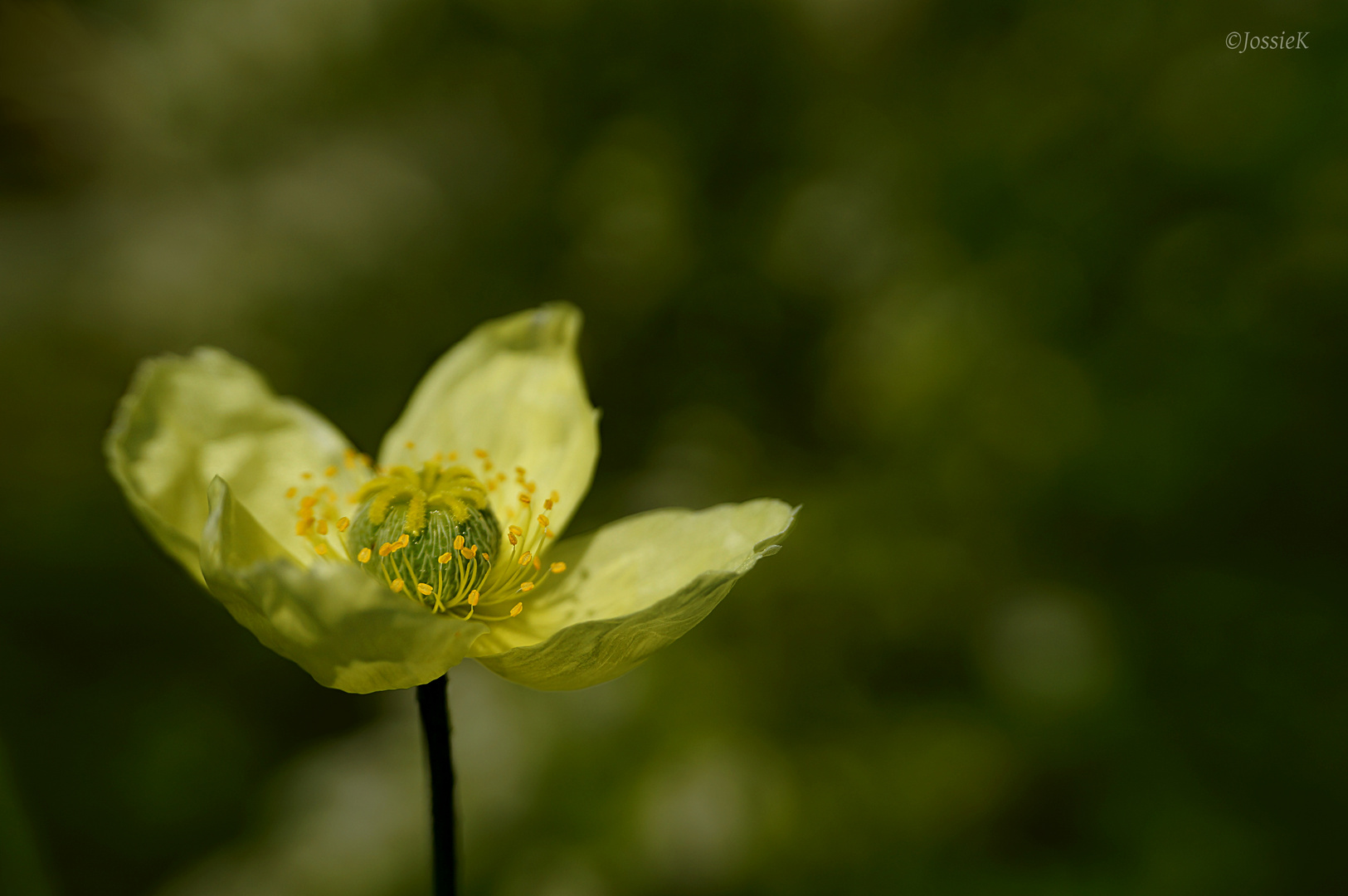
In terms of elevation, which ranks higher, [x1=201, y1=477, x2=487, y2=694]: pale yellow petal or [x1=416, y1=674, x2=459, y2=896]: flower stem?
[x1=201, y1=477, x2=487, y2=694]: pale yellow petal

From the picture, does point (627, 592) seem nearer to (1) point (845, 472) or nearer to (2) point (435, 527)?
(2) point (435, 527)

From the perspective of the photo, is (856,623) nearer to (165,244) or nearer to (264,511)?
(264,511)

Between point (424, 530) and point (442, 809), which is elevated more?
point (424, 530)

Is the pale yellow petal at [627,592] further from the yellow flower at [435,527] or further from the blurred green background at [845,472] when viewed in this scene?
the blurred green background at [845,472]

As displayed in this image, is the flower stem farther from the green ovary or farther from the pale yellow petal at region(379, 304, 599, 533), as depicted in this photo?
the pale yellow petal at region(379, 304, 599, 533)

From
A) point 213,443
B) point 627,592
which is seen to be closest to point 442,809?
point 627,592

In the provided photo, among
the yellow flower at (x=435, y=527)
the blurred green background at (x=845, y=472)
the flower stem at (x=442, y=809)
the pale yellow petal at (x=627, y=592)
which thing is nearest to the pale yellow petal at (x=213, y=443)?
the yellow flower at (x=435, y=527)

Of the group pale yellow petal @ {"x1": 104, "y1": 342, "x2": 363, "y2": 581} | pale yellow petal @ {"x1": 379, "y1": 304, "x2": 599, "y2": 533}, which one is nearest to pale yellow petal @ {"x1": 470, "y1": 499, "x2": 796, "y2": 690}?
pale yellow petal @ {"x1": 379, "y1": 304, "x2": 599, "y2": 533}
